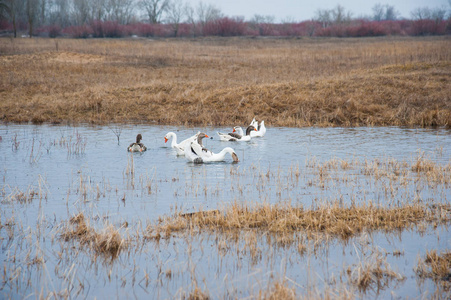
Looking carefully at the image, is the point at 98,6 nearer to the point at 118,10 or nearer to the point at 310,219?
the point at 118,10

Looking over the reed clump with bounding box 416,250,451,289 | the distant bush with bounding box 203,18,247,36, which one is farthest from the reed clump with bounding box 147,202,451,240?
the distant bush with bounding box 203,18,247,36

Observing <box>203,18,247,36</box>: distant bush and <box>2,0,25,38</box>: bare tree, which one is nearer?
<box>2,0,25,38</box>: bare tree

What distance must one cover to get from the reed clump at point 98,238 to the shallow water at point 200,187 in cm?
28

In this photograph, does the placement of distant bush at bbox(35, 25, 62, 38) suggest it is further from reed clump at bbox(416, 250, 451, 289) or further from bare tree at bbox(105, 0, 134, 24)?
reed clump at bbox(416, 250, 451, 289)

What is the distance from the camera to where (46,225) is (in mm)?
8070

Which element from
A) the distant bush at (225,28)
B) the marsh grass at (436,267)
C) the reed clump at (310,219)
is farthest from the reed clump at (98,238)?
the distant bush at (225,28)

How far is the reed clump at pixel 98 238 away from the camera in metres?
6.92

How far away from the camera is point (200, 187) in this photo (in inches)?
421

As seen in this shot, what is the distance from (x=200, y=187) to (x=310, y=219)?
345 centimetres

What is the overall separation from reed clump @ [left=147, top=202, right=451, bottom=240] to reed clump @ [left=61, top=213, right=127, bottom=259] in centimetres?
64

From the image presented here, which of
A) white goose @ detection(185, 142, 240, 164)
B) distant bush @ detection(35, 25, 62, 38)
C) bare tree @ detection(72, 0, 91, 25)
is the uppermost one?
bare tree @ detection(72, 0, 91, 25)

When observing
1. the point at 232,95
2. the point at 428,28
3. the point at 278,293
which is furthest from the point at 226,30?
the point at 278,293

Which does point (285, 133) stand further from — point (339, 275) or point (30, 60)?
point (30, 60)

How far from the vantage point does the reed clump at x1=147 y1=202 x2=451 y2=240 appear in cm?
768
